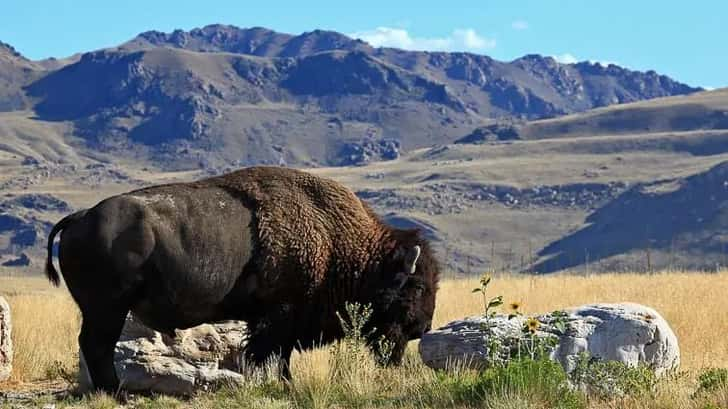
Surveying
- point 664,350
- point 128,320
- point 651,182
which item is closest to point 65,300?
point 128,320

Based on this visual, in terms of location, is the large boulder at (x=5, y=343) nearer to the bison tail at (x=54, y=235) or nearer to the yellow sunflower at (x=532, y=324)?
the bison tail at (x=54, y=235)

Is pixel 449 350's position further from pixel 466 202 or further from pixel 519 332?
pixel 466 202

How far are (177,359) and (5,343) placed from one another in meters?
2.10

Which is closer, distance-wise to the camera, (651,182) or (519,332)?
(519,332)

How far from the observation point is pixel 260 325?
10.8 meters

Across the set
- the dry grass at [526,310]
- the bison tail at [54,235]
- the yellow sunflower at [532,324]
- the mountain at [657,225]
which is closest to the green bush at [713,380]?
the dry grass at [526,310]

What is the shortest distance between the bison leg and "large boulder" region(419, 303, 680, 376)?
2.81m

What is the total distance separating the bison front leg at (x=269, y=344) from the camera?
10719 mm

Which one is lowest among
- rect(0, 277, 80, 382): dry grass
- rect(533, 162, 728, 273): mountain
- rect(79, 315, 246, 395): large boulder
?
rect(533, 162, 728, 273): mountain

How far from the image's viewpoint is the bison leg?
10203 millimetres

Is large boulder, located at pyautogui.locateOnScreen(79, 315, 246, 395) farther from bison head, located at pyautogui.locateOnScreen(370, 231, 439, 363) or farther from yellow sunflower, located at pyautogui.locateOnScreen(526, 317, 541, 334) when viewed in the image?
yellow sunflower, located at pyautogui.locateOnScreen(526, 317, 541, 334)

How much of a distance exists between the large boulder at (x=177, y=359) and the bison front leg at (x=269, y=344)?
12.6 inches

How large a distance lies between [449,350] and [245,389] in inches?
76.0

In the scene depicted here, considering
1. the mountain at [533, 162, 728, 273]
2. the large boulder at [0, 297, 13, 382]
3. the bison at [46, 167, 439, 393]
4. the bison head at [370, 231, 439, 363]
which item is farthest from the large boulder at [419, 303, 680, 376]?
the mountain at [533, 162, 728, 273]
